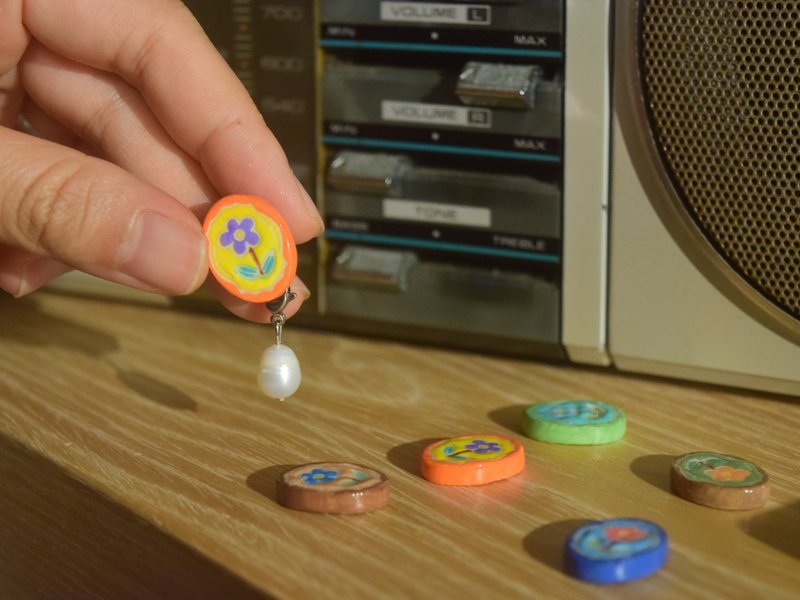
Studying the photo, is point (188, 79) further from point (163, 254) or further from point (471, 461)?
point (471, 461)

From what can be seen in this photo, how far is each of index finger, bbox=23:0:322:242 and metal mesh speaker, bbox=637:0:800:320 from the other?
0.20 m

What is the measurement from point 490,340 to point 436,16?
20 cm

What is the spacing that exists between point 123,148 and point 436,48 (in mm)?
196

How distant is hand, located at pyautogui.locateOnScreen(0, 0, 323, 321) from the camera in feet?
1.63

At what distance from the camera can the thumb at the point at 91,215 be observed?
493 millimetres

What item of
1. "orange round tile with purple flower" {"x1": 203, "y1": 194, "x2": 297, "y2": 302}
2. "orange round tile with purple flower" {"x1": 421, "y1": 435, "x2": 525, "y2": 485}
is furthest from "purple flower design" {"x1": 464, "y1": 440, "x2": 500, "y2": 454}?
"orange round tile with purple flower" {"x1": 203, "y1": 194, "x2": 297, "y2": 302}

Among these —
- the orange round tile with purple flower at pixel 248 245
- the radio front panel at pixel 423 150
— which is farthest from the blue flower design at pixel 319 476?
the radio front panel at pixel 423 150

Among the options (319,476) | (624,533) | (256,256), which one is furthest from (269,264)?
(624,533)

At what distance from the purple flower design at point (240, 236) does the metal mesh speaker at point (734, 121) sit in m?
0.23

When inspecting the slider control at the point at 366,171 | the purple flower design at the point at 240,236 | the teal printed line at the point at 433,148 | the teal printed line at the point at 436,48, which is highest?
the teal printed line at the point at 436,48

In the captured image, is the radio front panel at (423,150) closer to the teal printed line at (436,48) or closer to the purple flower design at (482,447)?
the teal printed line at (436,48)

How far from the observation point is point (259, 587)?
393 millimetres

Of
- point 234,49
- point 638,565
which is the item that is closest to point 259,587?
point 638,565

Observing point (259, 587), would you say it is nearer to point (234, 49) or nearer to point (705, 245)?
point (705, 245)
